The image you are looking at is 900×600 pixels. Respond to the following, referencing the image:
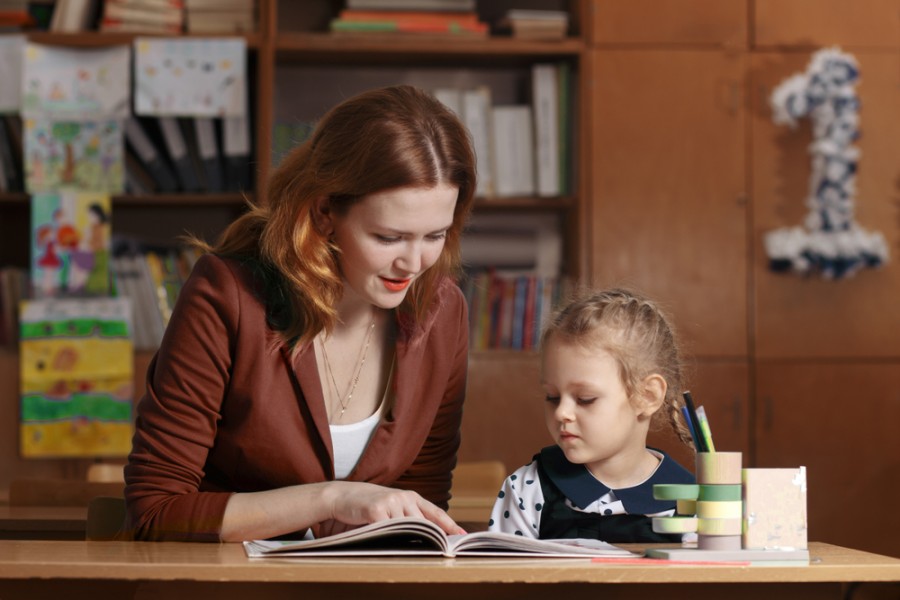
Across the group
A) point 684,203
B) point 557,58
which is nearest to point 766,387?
point 684,203

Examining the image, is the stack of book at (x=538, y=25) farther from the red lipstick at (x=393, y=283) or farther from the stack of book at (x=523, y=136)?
the red lipstick at (x=393, y=283)

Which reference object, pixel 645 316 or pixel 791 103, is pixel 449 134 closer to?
pixel 645 316

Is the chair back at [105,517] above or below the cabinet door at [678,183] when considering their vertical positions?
below

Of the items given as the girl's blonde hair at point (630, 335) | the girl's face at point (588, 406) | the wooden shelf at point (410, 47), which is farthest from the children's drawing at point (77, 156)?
the girl's face at point (588, 406)

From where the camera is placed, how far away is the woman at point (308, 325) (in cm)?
151

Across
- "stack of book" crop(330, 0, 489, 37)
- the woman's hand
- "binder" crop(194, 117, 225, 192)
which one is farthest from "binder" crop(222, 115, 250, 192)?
the woman's hand

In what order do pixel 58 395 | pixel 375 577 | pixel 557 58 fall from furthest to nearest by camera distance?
pixel 557 58 < pixel 58 395 < pixel 375 577

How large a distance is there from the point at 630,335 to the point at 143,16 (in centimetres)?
240

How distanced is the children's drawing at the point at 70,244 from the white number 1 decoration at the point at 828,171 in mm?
1981

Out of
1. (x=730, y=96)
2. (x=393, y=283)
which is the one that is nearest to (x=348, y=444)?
(x=393, y=283)

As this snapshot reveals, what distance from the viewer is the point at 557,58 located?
3.63 metres

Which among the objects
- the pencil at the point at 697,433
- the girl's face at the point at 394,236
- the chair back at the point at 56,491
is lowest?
the chair back at the point at 56,491

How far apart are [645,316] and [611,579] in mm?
622

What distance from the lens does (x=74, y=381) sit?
3387mm
